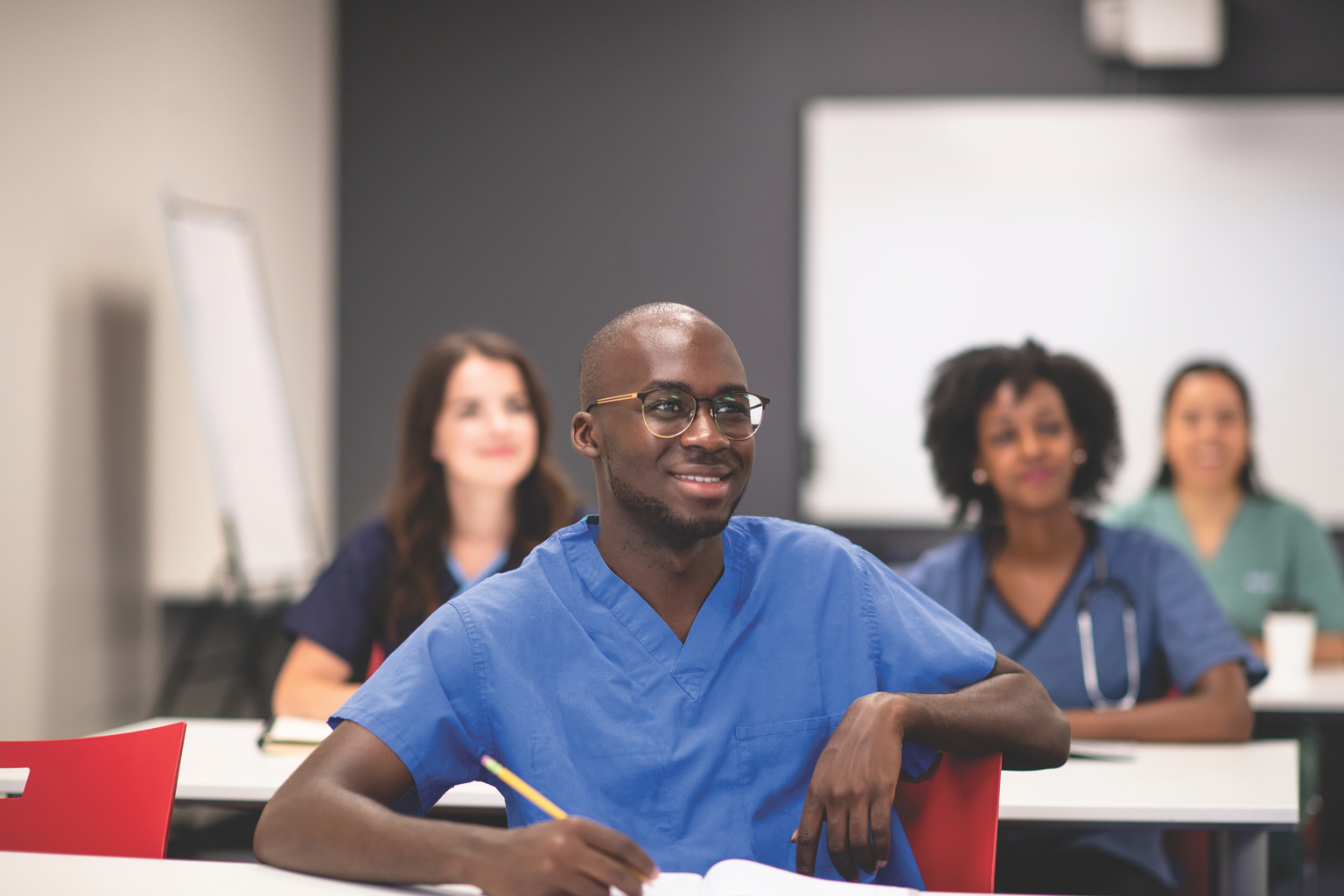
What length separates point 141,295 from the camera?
3.30m

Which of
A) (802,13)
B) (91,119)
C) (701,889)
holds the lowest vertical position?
(701,889)

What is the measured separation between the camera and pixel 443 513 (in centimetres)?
244

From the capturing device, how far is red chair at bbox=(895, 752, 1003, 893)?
124 cm

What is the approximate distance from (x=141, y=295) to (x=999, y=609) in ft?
8.22

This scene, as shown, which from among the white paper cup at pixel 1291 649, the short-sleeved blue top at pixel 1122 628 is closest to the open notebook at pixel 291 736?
the short-sleeved blue top at pixel 1122 628

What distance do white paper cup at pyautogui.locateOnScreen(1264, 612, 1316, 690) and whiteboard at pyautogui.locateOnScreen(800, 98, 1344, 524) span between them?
1.60 metres

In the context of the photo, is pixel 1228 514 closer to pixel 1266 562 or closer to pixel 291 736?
pixel 1266 562

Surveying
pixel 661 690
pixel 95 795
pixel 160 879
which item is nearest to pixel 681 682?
pixel 661 690

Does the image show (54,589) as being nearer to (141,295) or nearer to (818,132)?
(141,295)

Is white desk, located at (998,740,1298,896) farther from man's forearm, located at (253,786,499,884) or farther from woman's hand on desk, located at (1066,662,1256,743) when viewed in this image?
man's forearm, located at (253,786,499,884)

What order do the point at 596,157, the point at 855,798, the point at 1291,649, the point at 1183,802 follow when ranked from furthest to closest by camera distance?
the point at 596,157
the point at 1291,649
the point at 1183,802
the point at 855,798

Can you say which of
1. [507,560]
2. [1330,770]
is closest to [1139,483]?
[1330,770]

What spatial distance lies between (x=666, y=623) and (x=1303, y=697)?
1.62 meters

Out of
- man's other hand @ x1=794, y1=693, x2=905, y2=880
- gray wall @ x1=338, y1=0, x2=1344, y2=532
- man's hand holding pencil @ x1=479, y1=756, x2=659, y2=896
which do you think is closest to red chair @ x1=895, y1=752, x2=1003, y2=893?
man's other hand @ x1=794, y1=693, x2=905, y2=880
